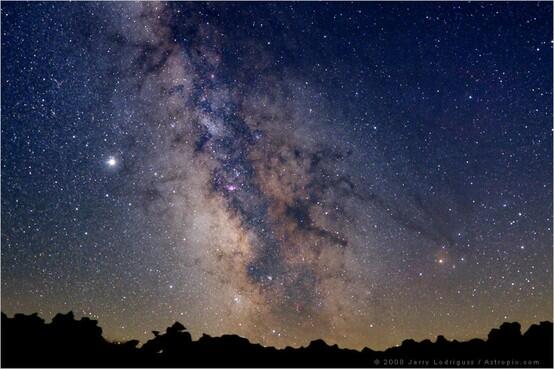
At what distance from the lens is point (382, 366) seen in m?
18.2

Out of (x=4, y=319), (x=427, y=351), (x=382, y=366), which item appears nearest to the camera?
(x=4, y=319)

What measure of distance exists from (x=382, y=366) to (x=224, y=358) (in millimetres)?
8376

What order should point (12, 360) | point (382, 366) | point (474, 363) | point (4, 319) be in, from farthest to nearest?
point (382, 366) < point (474, 363) < point (4, 319) < point (12, 360)

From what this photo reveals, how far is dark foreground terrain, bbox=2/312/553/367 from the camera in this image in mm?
15656

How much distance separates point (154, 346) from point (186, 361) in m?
1.88

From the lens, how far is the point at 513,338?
1800 centimetres

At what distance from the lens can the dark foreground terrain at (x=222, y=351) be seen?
1566cm

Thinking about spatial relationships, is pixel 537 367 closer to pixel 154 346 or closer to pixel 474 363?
pixel 474 363

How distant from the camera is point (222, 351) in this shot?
19141mm

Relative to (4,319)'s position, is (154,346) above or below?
below

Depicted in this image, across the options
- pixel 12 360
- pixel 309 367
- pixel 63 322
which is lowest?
pixel 309 367

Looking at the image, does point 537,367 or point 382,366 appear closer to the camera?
point 537,367

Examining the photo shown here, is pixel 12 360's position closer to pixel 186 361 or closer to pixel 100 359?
pixel 100 359

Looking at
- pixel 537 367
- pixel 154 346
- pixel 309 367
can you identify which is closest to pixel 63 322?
pixel 154 346
